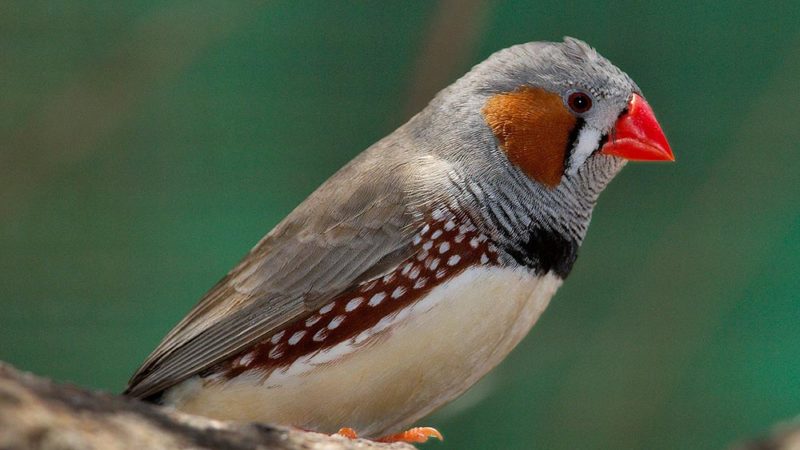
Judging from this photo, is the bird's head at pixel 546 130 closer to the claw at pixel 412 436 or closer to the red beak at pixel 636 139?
the red beak at pixel 636 139

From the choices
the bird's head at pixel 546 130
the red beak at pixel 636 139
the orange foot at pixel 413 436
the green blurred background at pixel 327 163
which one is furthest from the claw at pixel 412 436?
the green blurred background at pixel 327 163

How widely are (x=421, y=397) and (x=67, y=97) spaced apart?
248 centimetres

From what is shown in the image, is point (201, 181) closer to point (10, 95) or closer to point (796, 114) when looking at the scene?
point (10, 95)

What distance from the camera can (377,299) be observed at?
120 inches

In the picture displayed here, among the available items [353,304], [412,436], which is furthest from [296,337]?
[412,436]

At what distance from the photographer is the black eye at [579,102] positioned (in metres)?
3.32

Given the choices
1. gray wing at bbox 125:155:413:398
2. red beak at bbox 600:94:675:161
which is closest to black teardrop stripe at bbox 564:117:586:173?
red beak at bbox 600:94:675:161

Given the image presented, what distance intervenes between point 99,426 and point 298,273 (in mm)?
1221

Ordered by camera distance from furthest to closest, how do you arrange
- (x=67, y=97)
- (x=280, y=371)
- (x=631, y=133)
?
1. (x=67, y=97)
2. (x=631, y=133)
3. (x=280, y=371)

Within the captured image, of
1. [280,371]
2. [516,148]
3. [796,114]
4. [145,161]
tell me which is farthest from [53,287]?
[796,114]

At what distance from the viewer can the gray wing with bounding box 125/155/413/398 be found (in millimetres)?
3109

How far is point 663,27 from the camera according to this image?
15.6 feet

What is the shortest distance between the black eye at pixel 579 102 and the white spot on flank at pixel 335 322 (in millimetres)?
1060

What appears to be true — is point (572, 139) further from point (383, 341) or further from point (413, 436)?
point (413, 436)
